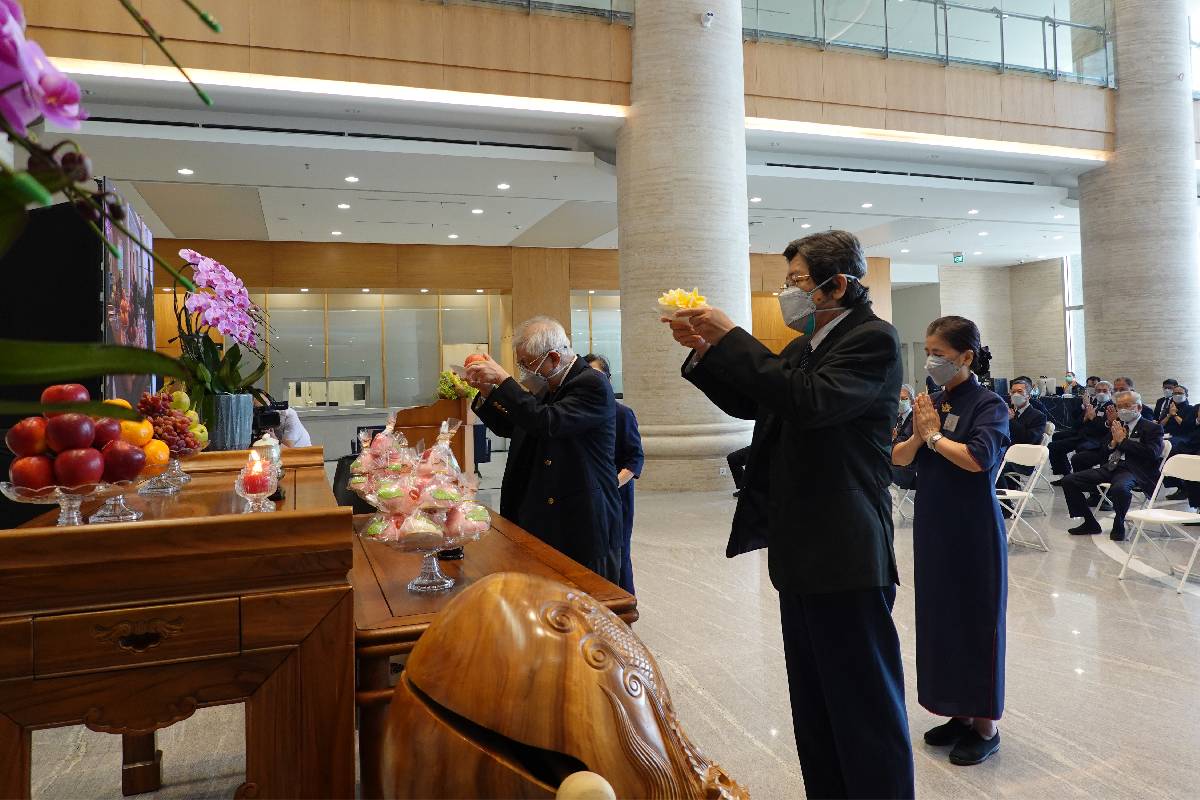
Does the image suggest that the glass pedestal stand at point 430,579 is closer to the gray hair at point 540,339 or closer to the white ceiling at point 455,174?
the gray hair at point 540,339

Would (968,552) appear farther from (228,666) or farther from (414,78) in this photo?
(414,78)

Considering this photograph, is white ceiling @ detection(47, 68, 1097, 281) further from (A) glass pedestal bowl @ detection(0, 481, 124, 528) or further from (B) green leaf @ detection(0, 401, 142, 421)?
(B) green leaf @ detection(0, 401, 142, 421)

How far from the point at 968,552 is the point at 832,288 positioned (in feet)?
4.21

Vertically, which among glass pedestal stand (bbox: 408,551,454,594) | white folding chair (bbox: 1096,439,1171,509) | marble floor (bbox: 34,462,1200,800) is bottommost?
Result: marble floor (bbox: 34,462,1200,800)


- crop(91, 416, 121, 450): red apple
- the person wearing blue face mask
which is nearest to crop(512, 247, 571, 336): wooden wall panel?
the person wearing blue face mask

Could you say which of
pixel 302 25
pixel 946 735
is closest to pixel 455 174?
pixel 302 25

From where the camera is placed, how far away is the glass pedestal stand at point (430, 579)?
1940 millimetres

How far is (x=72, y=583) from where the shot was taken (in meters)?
1.31

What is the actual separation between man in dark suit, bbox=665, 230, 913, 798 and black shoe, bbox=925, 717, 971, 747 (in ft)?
3.23

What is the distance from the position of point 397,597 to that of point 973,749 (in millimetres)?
2094

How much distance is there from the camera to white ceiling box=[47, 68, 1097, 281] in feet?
30.6

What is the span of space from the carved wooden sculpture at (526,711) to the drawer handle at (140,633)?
63cm

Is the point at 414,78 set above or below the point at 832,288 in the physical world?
above

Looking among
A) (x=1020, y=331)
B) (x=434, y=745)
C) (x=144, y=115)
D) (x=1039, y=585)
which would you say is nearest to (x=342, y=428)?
(x=144, y=115)
